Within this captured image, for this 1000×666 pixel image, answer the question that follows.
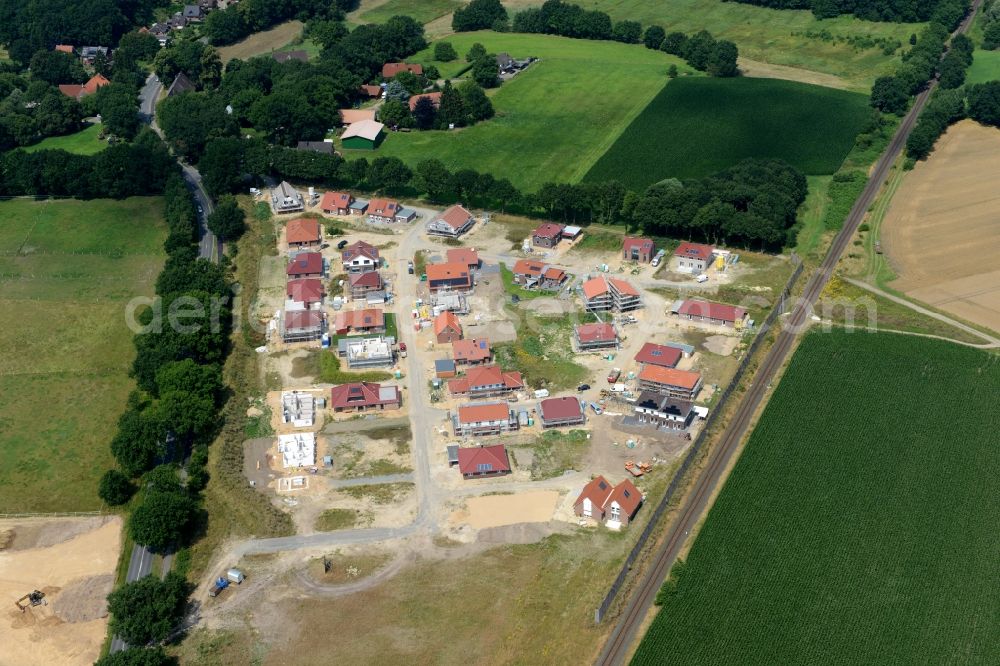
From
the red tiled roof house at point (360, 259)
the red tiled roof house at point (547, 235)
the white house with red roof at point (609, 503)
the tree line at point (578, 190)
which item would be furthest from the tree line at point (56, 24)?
the white house with red roof at point (609, 503)

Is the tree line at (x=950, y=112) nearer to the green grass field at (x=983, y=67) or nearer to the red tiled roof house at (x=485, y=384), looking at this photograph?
the green grass field at (x=983, y=67)

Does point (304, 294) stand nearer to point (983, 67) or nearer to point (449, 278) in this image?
point (449, 278)

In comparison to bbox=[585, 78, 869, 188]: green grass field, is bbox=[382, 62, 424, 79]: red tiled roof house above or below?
below

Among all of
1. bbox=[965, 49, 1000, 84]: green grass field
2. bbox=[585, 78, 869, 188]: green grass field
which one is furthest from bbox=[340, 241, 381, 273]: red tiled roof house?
bbox=[965, 49, 1000, 84]: green grass field

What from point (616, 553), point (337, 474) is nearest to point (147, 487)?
point (337, 474)

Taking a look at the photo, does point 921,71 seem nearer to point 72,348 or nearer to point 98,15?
point 72,348

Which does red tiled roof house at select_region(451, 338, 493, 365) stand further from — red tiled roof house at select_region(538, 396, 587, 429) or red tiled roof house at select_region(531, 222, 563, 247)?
red tiled roof house at select_region(531, 222, 563, 247)
